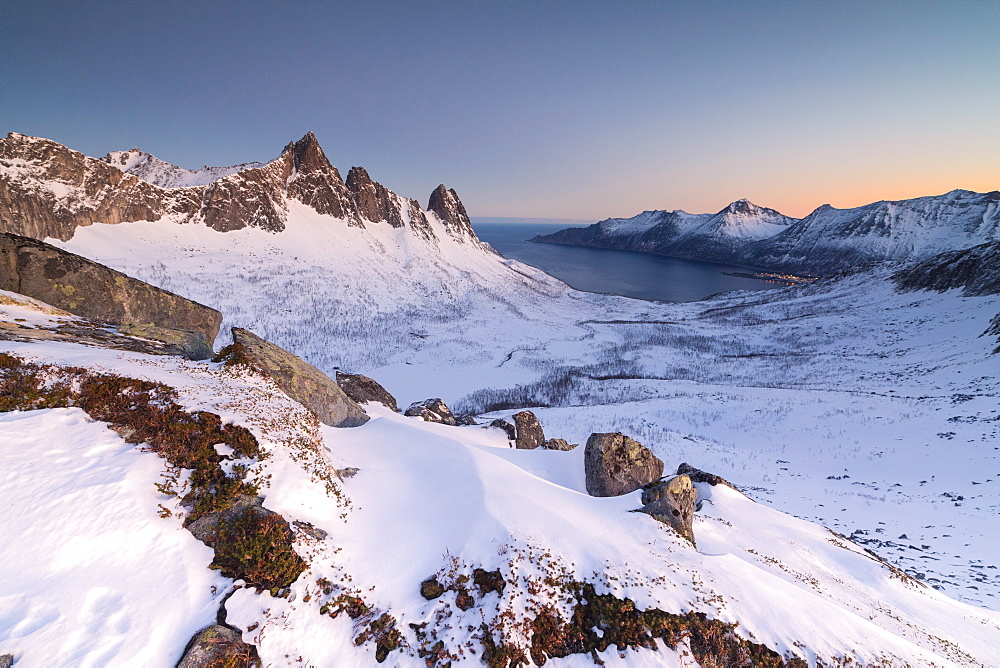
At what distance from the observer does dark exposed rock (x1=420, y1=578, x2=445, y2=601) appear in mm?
6598

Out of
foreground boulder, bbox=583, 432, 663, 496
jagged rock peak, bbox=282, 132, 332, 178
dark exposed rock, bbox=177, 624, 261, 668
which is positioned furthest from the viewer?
jagged rock peak, bbox=282, 132, 332, 178

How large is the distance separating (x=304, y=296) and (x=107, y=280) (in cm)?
5597

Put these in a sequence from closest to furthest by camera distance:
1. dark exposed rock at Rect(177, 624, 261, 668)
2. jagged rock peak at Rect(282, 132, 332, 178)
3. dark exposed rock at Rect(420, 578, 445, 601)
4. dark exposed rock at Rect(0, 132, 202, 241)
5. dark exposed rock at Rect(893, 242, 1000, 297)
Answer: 1. dark exposed rock at Rect(177, 624, 261, 668)
2. dark exposed rock at Rect(420, 578, 445, 601)
3. dark exposed rock at Rect(0, 132, 202, 241)
4. dark exposed rock at Rect(893, 242, 1000, 297)
5. jagged rock peak at Rect(282, 132, 332, 178)

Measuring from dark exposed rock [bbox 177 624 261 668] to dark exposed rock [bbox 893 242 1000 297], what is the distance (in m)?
102

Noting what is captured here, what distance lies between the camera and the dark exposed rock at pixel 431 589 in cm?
660

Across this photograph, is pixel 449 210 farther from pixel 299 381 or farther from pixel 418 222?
pixel 299 381

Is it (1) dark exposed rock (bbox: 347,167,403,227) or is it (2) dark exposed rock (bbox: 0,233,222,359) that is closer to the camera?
(2) dark exposed rock (bbox: 0,233,222,359)

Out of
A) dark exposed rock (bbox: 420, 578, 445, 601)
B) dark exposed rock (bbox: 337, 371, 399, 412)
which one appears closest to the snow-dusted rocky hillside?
dark exposed rock (bbox: 420, 578, 445, 601)

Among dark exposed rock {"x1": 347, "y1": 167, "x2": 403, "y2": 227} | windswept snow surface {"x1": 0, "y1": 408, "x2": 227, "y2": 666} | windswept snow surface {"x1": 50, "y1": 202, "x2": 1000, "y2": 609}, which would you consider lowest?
windswept snow surface {"x1": 50, "y1": 202, "x2": 1000, "y2": 609}

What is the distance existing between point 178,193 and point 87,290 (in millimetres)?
88657

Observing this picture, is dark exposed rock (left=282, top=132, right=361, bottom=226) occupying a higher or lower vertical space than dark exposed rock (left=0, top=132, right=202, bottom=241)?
higher

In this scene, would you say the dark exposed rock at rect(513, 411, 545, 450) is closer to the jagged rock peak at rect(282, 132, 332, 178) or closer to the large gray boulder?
the large gray boulder

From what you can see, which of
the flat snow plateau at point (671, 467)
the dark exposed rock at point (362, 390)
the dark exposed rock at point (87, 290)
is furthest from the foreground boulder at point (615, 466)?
the dark exposed rock at point (87, 290)

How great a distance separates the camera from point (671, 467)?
65.6ft
